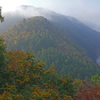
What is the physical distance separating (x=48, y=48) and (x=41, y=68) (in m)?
108

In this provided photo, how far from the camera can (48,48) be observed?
118312 mm

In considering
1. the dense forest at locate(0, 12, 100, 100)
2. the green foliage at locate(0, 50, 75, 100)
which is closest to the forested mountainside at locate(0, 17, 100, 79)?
the dense forest at locate(0, 12, 100, 100)

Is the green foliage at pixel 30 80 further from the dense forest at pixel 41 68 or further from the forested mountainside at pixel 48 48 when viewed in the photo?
the forested mountainside at pixel 48 48

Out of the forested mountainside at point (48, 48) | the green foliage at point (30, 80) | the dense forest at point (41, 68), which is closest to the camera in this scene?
the dense forest at point (41, 68)

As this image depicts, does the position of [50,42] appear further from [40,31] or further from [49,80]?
[49,80]

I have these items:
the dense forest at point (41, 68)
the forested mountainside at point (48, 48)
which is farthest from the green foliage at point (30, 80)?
the forested mountainside at point (48, 48)

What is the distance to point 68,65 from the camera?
317ft

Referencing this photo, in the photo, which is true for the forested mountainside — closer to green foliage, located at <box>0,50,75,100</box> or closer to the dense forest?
the dense forest

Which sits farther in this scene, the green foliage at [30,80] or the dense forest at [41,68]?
the green foliage at [30,80]

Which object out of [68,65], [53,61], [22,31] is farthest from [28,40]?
[68,65]

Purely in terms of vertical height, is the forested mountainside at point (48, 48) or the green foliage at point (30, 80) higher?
the green foliage at point (30, 80)

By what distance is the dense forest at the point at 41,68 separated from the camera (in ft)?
22.0

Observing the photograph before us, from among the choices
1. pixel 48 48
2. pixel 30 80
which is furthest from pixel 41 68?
pixel 48 48

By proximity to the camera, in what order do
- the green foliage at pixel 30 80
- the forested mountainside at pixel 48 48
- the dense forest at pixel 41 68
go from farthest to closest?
the forested mountainside at pixel 48 48, the green foliage at pixel 30 80, the dense forest at pixel 41 68
